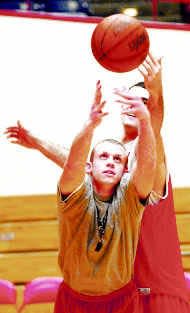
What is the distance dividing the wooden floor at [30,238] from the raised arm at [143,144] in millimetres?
1974

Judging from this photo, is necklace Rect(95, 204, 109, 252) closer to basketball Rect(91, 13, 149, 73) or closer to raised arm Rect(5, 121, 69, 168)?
raised arm Rect(5, 121, 69, 168)

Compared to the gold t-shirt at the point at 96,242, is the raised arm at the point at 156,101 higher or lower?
higher

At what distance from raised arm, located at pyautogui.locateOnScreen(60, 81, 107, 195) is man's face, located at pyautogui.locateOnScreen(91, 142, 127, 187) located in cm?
21

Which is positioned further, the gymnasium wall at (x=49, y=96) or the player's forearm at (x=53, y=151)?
the gymnasium wall at (x=49, y=96)

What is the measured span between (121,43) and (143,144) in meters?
0.57

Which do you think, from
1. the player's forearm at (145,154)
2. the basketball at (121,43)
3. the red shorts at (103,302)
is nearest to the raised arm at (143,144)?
the player's forearm at (145,154)

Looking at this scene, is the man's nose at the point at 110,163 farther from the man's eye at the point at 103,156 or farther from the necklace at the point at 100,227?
the necklace at the point at 100,227

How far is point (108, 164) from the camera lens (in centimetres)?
282

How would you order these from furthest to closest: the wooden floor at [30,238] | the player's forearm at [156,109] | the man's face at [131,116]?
the wooden floor at [30,238] → the man's face at [131,116] → the player's forearm at [156,109]

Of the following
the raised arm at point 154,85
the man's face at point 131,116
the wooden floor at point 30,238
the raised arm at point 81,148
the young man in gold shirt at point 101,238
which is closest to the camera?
the raised arm at point 81,148

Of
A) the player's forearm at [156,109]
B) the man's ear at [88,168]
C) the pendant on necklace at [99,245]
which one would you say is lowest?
the pendant on necklace at [99,245]

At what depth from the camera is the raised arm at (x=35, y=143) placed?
297cm

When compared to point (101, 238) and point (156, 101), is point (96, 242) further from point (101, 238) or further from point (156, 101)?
point (156, 101)

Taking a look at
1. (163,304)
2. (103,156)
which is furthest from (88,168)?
(163,304)
